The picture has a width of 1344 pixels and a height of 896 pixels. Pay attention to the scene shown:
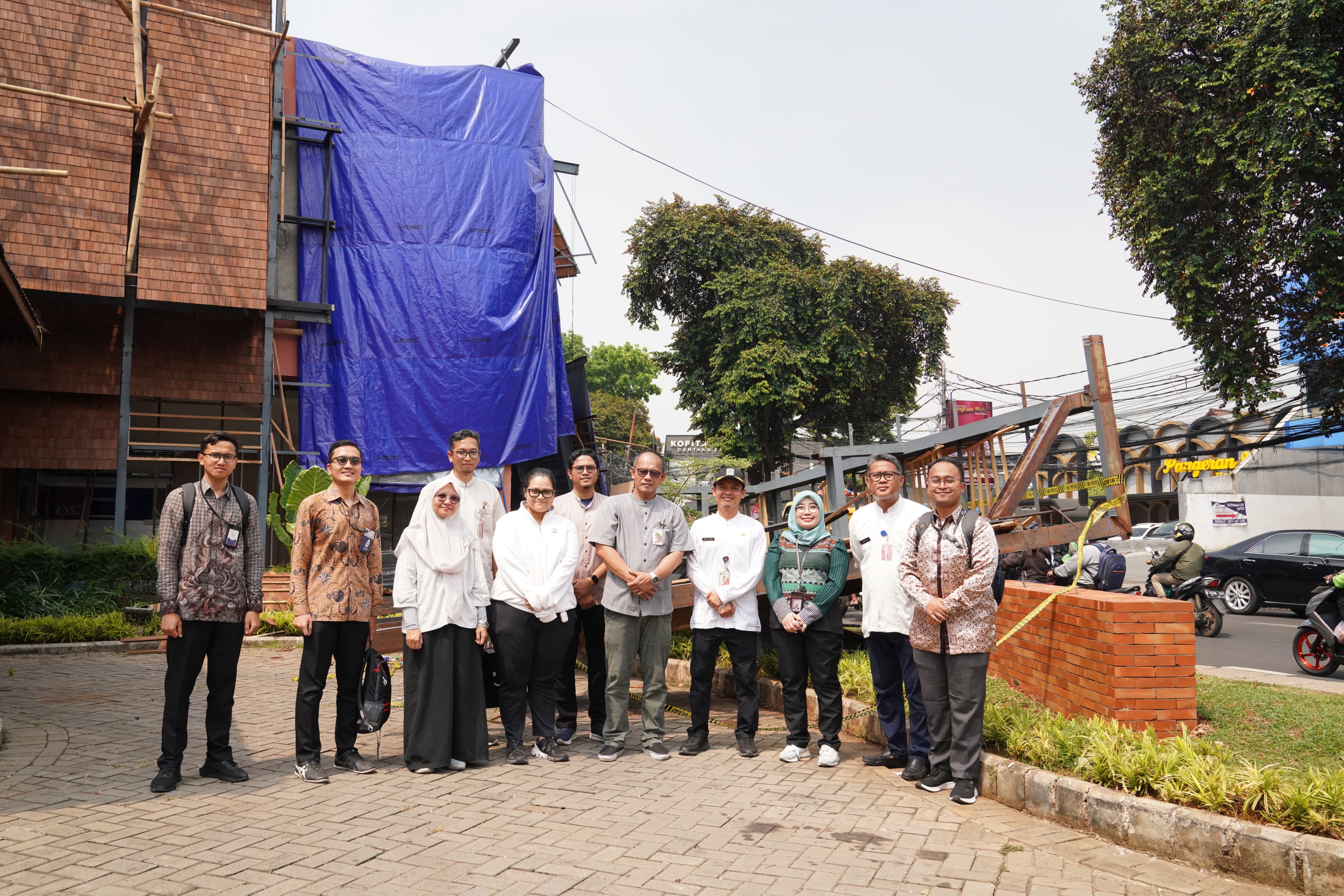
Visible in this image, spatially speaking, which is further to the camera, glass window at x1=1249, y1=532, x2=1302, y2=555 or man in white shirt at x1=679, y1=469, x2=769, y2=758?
glass window at x1=1249, y1=532, x2=1302, y2=555

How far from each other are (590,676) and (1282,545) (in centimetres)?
1324

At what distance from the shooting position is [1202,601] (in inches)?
486

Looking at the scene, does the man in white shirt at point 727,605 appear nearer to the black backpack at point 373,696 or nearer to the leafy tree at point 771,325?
the black backpack at point 373,696

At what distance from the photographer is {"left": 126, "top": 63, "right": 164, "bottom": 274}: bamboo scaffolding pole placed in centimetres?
1495

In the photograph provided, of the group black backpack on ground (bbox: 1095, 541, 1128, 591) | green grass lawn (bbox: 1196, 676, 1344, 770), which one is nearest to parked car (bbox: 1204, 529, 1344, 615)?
black backpack on ground (bbox: 1095, 541, 1128, 591)

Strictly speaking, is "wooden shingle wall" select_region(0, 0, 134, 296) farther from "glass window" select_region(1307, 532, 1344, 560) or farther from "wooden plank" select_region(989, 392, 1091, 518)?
"glass window" select_region(1307, 532, 1344, 560)

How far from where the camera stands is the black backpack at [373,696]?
5.55 metres

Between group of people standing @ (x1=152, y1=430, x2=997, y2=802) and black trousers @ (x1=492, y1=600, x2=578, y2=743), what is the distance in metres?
0.01

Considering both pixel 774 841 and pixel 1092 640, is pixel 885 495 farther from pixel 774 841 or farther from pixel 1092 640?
pixel 774 841

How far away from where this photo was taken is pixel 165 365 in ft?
55.0

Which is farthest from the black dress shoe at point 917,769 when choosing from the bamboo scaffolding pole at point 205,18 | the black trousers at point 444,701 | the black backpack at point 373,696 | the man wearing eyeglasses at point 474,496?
the bamboo scaffolding pole at point 205,18

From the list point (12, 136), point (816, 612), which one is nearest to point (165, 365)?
point (12, 136)

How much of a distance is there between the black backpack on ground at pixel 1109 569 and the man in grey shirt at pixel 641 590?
25.2 ft

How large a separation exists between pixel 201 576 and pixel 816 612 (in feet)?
12.0
